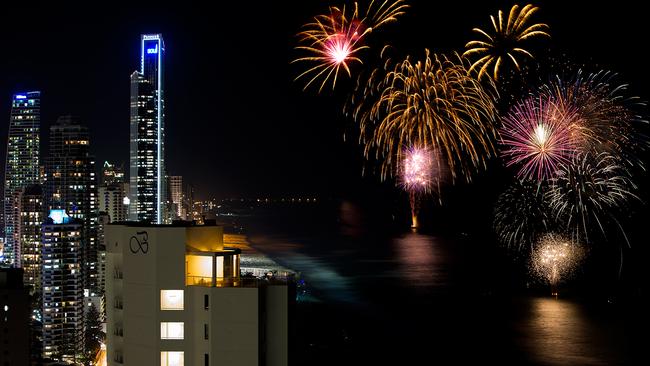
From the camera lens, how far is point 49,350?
140ft

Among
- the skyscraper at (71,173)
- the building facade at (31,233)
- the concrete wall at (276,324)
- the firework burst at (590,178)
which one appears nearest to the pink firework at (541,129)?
the firework burst at (590,178)

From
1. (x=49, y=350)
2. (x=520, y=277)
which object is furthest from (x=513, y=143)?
(x=49, y=350)

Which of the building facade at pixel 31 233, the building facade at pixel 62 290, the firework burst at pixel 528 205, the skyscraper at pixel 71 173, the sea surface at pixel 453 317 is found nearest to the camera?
the firework burst at pixel 528 205

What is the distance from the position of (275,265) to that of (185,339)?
150ft

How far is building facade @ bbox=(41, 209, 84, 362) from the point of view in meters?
43.0

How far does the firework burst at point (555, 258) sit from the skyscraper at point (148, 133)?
59.1 metres

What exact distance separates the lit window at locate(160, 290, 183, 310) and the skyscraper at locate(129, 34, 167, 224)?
280ft

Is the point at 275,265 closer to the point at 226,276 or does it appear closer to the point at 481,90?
the point at 481,90

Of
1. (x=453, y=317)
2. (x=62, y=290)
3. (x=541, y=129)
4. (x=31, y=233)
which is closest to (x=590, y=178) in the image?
(x=541, y=129)

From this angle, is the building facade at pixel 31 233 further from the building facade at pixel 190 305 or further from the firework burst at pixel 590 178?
the building facade at pixel 190 305

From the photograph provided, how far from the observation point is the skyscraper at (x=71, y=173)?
68.8m

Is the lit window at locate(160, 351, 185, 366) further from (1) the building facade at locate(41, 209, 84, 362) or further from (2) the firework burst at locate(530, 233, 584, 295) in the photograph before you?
(1) the building facade at locate(41, 209, 84, 362)

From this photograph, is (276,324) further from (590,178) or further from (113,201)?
(113,201)

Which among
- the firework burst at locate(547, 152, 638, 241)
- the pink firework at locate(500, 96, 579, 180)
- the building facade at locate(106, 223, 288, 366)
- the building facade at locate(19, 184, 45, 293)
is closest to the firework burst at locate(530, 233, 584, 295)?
the firework burst at locate(547, 152, 638, 241)
